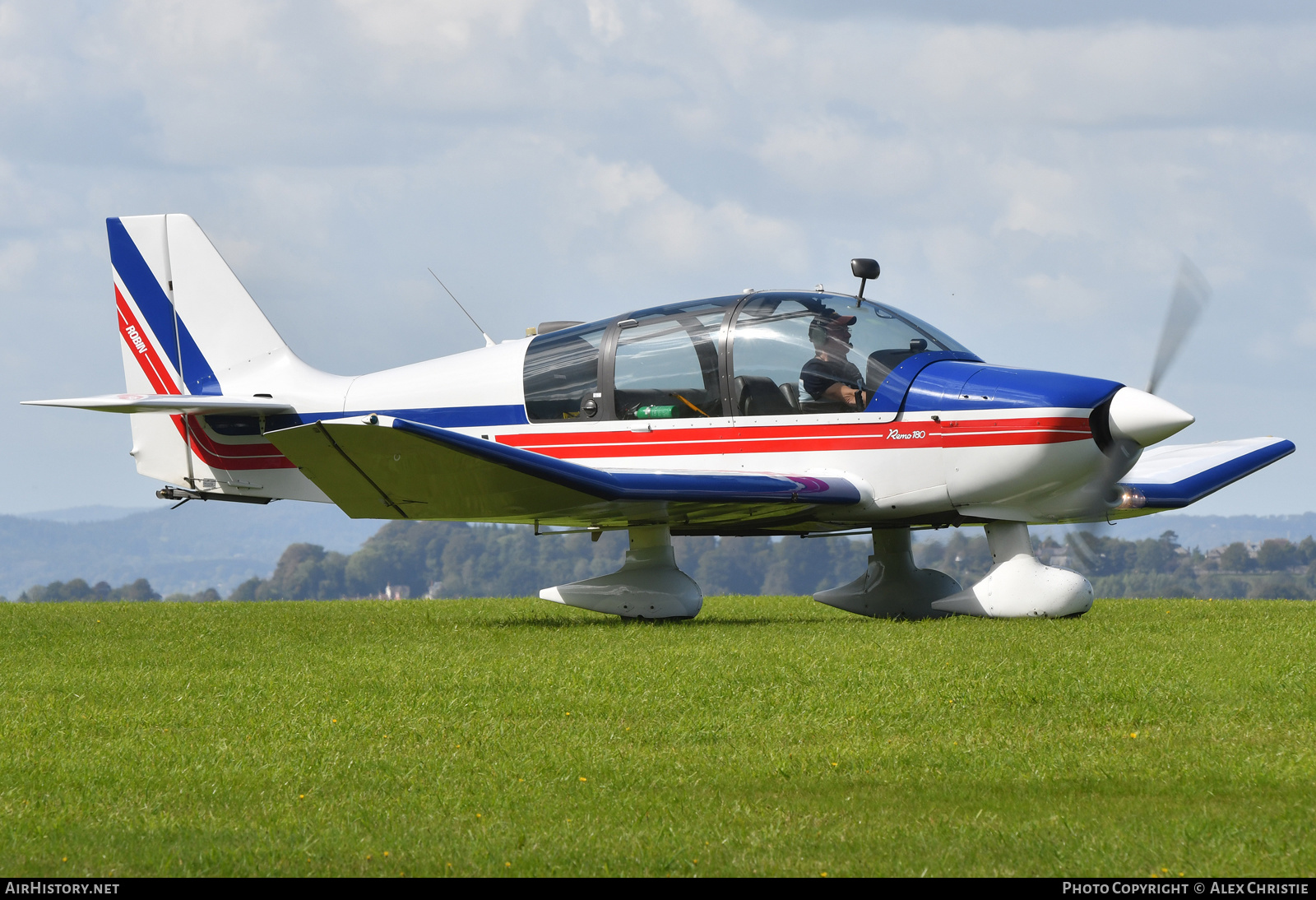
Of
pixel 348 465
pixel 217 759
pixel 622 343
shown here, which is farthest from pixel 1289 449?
pixel 217 759

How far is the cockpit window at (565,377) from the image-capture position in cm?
1232

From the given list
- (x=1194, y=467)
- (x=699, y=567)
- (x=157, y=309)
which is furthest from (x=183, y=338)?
(x=699, y=567)

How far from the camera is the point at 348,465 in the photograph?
10617 millimetres

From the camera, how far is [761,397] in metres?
11.7

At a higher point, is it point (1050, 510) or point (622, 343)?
point (622, 343)

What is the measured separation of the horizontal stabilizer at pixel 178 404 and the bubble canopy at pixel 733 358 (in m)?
2.91

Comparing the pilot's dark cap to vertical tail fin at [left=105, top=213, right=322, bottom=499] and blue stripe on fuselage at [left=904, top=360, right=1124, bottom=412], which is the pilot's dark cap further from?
vertical tail fin at [left=105, top=213, right=322, bottom=499]

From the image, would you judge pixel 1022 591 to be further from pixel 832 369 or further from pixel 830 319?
pixel 830 319

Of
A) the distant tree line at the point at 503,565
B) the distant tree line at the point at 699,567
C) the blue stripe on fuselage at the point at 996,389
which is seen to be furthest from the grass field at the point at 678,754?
the distant tree line at the point at 503,565

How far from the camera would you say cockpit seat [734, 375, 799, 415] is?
11.6 m

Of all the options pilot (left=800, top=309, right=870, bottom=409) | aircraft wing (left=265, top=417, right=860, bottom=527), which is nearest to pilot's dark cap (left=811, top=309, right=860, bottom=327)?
pilot (left=800, top=309, right=870, bottom=409)

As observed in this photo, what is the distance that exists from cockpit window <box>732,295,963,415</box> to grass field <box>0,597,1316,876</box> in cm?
214
